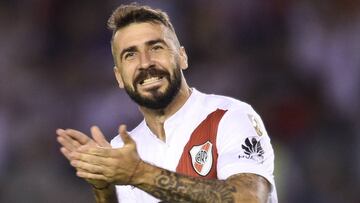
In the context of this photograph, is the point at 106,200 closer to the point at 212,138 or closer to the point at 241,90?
the point at 212,138

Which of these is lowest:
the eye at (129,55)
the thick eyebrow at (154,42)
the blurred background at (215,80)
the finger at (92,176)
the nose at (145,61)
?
the finger at (92,176)

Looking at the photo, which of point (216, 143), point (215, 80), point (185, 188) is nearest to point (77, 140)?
point (185, 188)

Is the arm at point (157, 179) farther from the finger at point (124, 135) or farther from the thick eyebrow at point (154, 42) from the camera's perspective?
the thick eyebrow at point (154, 42)

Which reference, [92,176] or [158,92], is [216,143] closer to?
[158,92]

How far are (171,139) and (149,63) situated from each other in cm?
46

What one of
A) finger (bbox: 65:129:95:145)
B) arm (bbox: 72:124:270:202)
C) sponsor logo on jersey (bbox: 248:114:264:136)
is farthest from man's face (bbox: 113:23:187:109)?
finger (bbox: 65:129:95:145)

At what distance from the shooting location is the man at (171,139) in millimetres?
3652

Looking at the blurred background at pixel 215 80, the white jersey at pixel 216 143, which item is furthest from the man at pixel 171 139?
the blurred background at pixel 215 80

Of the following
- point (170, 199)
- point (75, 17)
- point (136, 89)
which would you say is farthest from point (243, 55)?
point (170, 199)

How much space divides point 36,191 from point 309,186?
228 centimetres

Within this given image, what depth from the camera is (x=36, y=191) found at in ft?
21.9

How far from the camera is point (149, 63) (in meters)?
4.35

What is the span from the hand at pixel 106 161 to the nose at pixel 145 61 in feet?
3.04

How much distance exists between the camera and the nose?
4.35m
